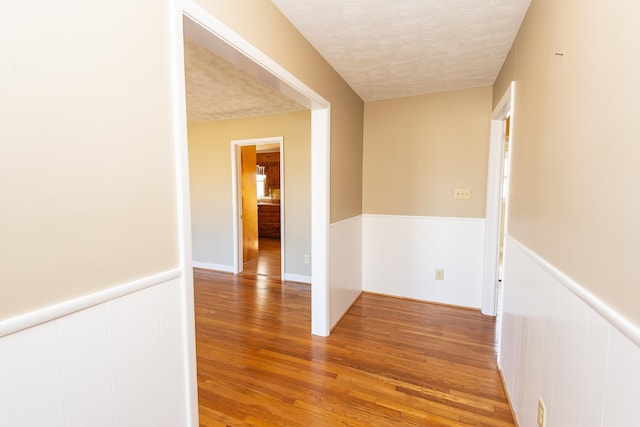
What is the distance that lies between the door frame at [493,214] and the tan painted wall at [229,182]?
2130 millimetres

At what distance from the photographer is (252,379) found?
1.93 metres

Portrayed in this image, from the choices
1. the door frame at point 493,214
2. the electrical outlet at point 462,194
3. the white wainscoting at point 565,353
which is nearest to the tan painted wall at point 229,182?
the electrical outlet at point 462,194

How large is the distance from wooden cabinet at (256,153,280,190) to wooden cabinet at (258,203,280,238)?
2.43 feet

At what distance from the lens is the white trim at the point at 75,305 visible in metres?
0.67

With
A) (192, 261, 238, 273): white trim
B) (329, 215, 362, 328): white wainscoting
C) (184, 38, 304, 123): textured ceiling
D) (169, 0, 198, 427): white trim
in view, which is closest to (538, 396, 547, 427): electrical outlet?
(169, 0, 198, 427): white trim

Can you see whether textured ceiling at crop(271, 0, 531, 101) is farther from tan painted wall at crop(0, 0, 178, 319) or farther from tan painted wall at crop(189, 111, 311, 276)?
tan painted wall at crop(189, 111, 311, 276)

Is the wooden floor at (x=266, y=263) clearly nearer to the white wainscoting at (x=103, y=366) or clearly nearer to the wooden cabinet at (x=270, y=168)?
the wooden cabinet at (x=270, y=168)

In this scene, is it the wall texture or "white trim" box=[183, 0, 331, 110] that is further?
"white trim" box=[183, 0, 331, 110]

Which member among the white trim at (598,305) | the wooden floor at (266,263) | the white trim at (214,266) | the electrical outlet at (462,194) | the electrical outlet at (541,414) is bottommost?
the wooden floor at (266,263)

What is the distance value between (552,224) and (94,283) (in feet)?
5.46

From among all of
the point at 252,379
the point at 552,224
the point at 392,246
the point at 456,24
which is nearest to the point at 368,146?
the point at 392,246

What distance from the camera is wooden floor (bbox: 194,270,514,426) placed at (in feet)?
5.37

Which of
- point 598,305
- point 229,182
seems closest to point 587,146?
point 598,305

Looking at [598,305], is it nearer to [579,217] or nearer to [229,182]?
[579,217]
